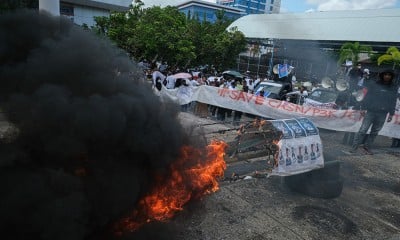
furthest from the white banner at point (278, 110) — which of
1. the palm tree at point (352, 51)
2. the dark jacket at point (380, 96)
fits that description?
the palm tree at point (352, 51)

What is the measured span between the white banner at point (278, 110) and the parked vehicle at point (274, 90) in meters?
→ 1.62

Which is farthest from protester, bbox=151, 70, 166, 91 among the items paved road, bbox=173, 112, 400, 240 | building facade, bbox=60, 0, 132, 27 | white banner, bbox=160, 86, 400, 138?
building facade, bbox=60, 0, 132, 27

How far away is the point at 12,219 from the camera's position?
9.25ft

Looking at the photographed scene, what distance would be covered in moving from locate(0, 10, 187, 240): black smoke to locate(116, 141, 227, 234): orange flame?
20 centimetres

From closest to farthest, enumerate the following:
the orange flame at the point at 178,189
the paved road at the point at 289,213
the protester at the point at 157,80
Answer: the orange flame at the point at 178,189, the paved road at the point at 289,213, the protester at the point at 157,80

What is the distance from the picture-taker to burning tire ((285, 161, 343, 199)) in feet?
19.5

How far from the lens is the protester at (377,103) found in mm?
9008

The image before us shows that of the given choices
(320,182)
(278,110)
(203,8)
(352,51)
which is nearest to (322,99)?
(278,110)

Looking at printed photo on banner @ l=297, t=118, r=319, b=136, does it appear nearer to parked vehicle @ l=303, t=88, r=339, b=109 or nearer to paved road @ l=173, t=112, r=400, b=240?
paved road @ l=173, t=112, r=400, b=240

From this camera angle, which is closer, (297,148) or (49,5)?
(297,148)

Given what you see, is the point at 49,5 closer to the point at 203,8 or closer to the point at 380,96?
the point at 380,96

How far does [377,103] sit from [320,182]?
14.6ft

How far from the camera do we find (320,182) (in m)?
5.93

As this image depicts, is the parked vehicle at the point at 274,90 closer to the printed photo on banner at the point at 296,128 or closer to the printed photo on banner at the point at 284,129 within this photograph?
the printed photo on banner at the point at 296,128
